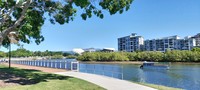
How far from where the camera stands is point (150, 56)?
132m

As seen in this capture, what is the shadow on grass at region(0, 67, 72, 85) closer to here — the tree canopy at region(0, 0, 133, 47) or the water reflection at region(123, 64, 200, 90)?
the tree canopy at region(0, 0, 133, 47)

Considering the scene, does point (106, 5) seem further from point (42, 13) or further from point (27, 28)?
point (27, 28)

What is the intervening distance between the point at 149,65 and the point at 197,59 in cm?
4944

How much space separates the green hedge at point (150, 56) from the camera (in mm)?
118787

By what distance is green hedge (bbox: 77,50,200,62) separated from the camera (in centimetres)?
11879

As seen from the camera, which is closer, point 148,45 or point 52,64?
point 52,64

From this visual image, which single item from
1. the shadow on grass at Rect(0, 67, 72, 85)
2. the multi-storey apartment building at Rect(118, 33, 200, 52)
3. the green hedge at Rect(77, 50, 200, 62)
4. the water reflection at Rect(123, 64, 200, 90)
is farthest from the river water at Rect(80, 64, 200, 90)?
the multi-storey apartment building at Rect(118, 33, 200, 52)

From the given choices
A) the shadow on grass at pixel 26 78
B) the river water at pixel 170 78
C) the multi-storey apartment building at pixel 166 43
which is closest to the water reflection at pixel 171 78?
the river water at pixel 170 78

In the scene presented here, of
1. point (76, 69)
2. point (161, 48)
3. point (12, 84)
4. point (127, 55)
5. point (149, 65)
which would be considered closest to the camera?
point (12, 84)

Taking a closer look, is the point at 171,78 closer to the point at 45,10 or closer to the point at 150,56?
the point at 45,10

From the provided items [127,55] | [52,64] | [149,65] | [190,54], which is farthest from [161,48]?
[52,64]

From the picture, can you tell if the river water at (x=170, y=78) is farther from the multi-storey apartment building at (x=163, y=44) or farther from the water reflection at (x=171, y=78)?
the multi-storey apartment building at (x=163, y=44)

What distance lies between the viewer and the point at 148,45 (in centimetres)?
19888

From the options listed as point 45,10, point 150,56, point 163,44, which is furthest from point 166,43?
point 45,10
